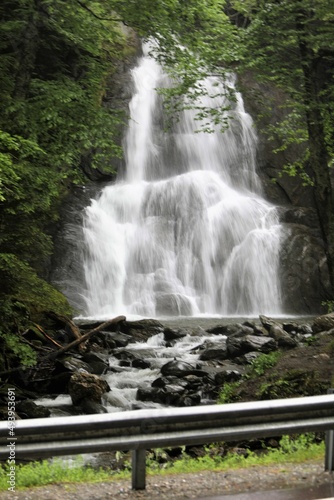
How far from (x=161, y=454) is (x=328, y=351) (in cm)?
464

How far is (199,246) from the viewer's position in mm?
26109

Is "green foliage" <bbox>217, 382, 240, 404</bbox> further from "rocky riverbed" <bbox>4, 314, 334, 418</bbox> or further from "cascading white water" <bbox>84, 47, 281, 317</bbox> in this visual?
"cascading white water" <bbox>84, 47, 281, 317</bbox>

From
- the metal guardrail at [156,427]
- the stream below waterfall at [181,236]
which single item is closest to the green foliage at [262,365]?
the metal guardrail at [156,427]

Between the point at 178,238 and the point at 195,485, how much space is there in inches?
864

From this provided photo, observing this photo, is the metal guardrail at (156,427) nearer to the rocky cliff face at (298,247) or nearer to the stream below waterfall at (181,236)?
the stream below waterfall at (181,236)

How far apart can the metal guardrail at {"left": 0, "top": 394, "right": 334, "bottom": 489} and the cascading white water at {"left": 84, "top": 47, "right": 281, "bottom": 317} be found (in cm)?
1829

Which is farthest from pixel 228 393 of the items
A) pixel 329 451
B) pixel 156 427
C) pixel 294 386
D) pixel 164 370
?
pixel 156 427

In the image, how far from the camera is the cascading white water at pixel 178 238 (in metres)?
23.9

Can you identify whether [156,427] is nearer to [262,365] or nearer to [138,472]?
[138,472]

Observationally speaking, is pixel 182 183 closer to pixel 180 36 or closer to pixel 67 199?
pixel 67 199

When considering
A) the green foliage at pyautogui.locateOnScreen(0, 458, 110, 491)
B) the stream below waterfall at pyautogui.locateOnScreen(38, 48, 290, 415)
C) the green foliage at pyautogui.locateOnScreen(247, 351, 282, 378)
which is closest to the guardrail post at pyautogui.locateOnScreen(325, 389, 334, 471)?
the green foliage at pyautogui.locateOnScreen(0, 458, 110, 491)

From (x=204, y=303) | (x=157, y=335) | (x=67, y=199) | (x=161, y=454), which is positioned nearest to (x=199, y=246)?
(x=204, y=303)

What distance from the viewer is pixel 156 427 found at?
4.04m

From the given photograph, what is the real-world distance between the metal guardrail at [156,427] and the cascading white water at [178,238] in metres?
18.3
